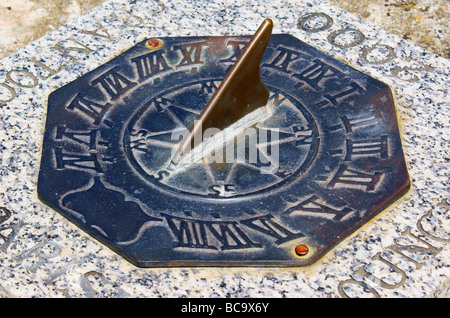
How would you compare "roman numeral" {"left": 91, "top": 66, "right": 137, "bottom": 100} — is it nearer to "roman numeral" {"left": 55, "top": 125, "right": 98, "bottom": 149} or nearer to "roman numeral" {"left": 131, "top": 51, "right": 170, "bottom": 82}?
"roman numeral" {"left": 131, "top": 51, "right": 170, "bottom": 82}

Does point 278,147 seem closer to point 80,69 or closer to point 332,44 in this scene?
point 332,44

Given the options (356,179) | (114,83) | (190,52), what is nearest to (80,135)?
(114,83)

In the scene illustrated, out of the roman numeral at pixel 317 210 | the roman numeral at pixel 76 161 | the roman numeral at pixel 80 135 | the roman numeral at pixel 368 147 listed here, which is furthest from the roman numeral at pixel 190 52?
the roman numeral at pixel 317 210

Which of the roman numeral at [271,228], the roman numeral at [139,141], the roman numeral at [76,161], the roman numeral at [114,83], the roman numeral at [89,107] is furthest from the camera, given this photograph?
the roman numeral at [114,83]

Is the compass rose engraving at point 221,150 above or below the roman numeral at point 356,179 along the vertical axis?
below

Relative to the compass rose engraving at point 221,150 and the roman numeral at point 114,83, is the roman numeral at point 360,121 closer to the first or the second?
the compass rose engraving at point 221,150

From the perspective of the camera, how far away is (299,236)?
247 cm

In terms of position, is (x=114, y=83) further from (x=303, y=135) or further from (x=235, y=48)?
(x=303, y=135)

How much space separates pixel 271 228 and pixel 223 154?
46 cm

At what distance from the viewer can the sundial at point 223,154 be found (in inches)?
97.8

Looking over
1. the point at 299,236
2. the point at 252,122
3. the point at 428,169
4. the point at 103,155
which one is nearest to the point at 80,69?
the point at 103,155

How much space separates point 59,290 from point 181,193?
60 cm

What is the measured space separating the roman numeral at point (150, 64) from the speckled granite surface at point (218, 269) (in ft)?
0.62

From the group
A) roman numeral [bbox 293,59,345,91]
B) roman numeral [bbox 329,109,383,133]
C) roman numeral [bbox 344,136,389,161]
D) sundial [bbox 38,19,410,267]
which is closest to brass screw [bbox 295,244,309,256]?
sundial [bbox 38,19,410,267]
